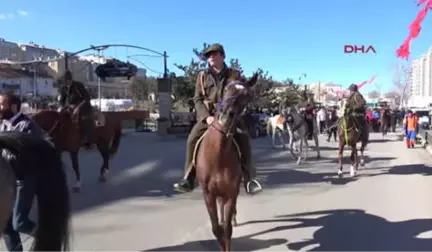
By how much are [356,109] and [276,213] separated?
622 centimetres

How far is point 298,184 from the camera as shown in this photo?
1128 cm

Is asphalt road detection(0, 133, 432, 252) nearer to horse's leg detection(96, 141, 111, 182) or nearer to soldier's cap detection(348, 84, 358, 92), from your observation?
horse's leg detection(96, 141, 111, 182)

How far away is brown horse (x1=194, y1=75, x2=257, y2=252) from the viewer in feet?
16.8

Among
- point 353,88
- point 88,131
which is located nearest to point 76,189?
point 88,131

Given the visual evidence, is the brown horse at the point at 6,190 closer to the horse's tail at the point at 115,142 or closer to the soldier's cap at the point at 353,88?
the horse's tail at the point at 115,142

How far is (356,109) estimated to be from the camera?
13211 millimetres

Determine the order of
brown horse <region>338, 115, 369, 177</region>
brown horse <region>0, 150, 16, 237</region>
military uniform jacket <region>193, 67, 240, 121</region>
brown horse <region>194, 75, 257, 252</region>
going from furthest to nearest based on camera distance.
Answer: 1. brown horse <region>338, 115, 369, 177</region>
2. military uniform jacket <region>193, 67, 240, 121</region>
3. brown horse <region>194, 75, 257, 252</region>
4. brown horse <region>0, 150, 16, 237</region>

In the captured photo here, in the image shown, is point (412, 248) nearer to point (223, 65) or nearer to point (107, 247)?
point (223, 65)

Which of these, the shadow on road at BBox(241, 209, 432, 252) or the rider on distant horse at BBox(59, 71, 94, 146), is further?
the rider on distant horse at BBox(59, 71, 94, 146)

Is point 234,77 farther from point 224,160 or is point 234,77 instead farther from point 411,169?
point 411,169

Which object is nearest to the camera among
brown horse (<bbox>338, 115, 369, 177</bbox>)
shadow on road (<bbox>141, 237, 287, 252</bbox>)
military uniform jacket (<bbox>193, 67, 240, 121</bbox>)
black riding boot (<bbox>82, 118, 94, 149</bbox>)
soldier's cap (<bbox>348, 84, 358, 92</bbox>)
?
military uniform jacket (<bbox>193, 67, 240, 121</bbox>)

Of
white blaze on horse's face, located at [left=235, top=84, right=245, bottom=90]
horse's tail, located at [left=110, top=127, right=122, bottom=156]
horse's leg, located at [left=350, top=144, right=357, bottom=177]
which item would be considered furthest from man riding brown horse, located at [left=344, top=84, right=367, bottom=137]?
white blaze on horse's face, located at [left=235, top=84, right=245, bottom=90]

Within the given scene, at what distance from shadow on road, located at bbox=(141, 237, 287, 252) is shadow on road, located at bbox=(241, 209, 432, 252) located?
0.25 meters

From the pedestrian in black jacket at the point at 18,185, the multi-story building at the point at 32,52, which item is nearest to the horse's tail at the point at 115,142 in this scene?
the pedestrian in black jacket at the point at 18,185
